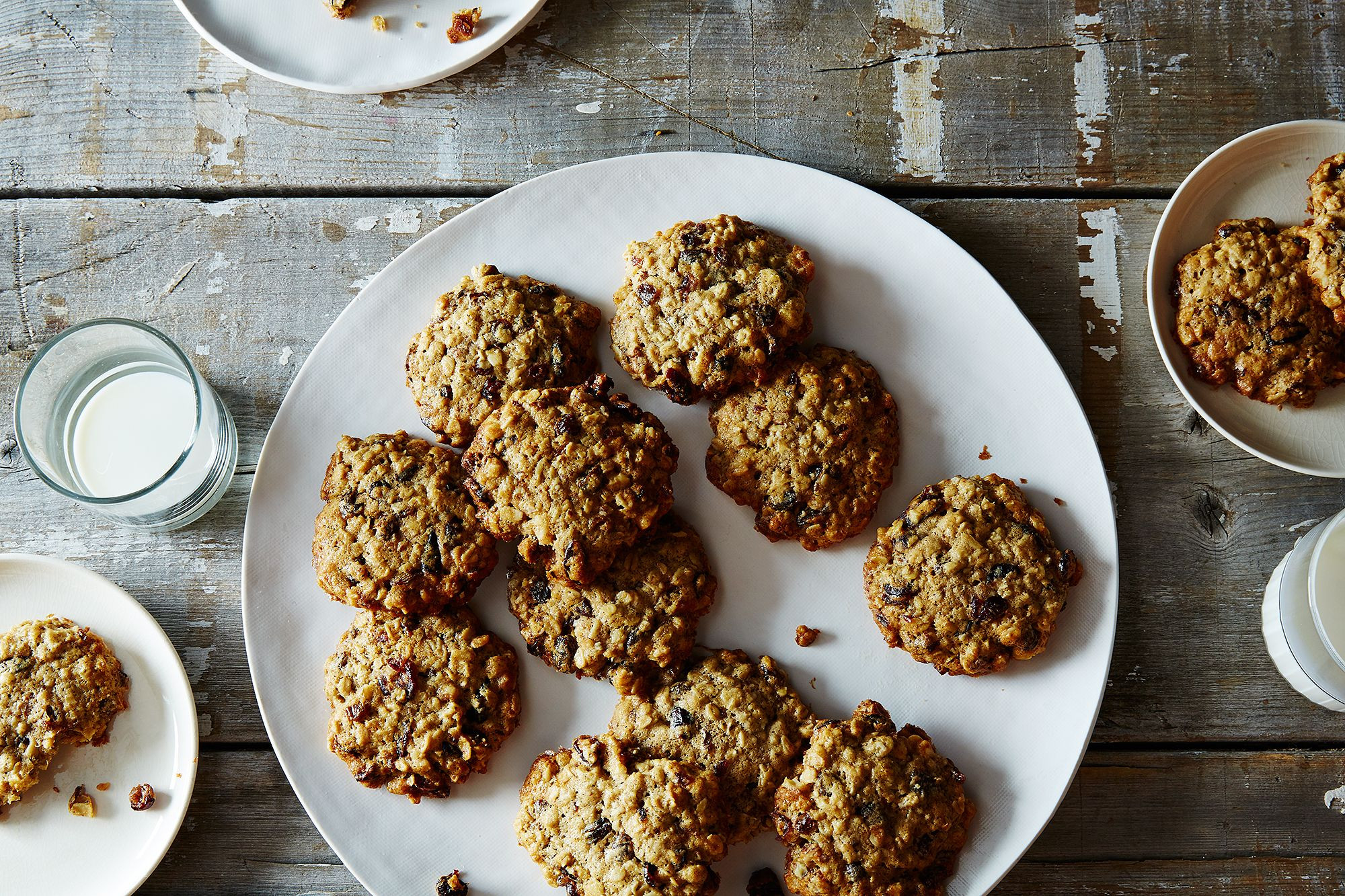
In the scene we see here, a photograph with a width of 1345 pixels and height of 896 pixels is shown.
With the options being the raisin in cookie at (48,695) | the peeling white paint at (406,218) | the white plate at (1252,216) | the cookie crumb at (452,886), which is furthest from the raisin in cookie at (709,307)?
the raisin in cookie at (48,695)

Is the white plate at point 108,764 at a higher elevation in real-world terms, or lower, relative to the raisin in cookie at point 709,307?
lower

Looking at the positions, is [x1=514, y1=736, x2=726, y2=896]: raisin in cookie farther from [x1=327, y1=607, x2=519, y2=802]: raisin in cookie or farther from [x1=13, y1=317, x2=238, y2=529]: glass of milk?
[x1=13, y1=317, x2=238, y2=529]: glass of milk

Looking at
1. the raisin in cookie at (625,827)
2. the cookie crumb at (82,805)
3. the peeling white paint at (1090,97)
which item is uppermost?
the peeling white paint at (1090,97)

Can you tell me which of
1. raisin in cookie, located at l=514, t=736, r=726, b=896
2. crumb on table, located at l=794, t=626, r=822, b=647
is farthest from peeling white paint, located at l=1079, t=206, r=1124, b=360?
raisin in cookie, located at l=514, t=736, r=726, b=896

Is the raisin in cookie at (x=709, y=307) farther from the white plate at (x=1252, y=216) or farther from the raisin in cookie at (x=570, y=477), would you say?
the white plate at (x=1252, y=216)

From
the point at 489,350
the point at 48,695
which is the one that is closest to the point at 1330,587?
the point at 489,350

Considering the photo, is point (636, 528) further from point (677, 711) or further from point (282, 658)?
point (282, 658)

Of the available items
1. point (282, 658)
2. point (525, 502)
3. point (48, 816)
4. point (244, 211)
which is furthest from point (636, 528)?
point (48, 816)
